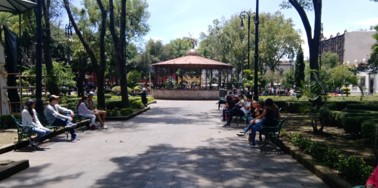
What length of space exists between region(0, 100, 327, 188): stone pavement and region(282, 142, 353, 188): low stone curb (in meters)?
0.11

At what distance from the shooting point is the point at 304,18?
15484mm

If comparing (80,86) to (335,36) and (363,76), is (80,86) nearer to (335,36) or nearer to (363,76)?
(363,76)

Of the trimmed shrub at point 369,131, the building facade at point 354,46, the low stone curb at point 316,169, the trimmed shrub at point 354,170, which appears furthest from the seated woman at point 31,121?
the building facade at point 354,46

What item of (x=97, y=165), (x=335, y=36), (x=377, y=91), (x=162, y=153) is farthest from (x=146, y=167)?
(x=335, y=36)

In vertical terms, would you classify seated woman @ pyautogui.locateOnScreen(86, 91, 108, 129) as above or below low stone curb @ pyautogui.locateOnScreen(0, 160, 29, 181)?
above

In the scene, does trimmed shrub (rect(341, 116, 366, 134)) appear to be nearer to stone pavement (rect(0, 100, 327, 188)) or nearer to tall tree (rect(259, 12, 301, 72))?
stone pavement (rect(0, 100, 327, 188))

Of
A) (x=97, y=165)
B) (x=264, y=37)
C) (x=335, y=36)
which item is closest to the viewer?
(x=97, y=165)

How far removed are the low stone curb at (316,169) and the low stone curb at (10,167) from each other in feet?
16.5

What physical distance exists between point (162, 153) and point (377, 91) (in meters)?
58.9

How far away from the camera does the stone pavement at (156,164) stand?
253 inches

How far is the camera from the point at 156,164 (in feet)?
25.4

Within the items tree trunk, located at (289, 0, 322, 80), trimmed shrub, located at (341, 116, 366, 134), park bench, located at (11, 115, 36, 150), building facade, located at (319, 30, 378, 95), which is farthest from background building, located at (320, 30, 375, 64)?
park bench, located at (11, 115, 36, 150)

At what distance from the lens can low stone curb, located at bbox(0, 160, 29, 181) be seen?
653 centimetres

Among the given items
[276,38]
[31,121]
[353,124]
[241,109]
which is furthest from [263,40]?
[31,121]
